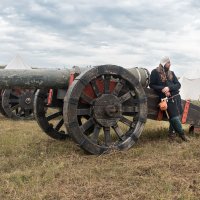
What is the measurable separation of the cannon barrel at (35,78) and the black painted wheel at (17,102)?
6.46 m

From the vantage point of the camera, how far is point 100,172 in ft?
17.3

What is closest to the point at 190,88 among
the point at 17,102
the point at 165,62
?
the point at 17,102

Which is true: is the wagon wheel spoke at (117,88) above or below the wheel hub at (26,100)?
above

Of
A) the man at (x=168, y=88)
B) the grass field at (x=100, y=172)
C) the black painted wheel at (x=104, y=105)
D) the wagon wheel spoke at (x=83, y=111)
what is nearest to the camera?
the grass field at (x=100, y=172)

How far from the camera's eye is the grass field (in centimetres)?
440

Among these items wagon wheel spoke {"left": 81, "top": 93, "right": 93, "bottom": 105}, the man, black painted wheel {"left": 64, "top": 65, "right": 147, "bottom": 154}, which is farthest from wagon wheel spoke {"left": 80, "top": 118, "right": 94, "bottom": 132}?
the man

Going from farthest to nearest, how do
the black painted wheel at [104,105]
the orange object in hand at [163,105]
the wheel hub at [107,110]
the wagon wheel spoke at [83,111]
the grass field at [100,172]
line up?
the orange object in hand at [163,105] → the wheel hub at [107,110] → the wagon wheel spoke at [83,111] → the black painted wheel at [104,105] → the grass field at [100,172]

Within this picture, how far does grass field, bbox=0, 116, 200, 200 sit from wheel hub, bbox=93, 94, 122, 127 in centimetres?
53

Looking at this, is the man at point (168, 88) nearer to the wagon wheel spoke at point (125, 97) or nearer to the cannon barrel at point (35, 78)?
the wagon wheel spoke at point (125, 97)

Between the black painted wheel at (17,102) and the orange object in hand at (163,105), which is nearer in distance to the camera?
the orange object in hand at (163,105)

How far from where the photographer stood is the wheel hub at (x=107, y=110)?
6.43m

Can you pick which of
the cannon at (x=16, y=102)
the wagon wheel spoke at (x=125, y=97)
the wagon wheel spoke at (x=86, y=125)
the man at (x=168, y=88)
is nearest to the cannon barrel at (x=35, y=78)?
the wagon wheel spoke at (x=86, y=125)

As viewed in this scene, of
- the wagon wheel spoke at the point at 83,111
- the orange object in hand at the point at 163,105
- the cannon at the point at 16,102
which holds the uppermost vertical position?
the orange object in hand at the point at 163,105

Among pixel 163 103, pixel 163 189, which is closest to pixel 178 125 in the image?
pixel 163 103
